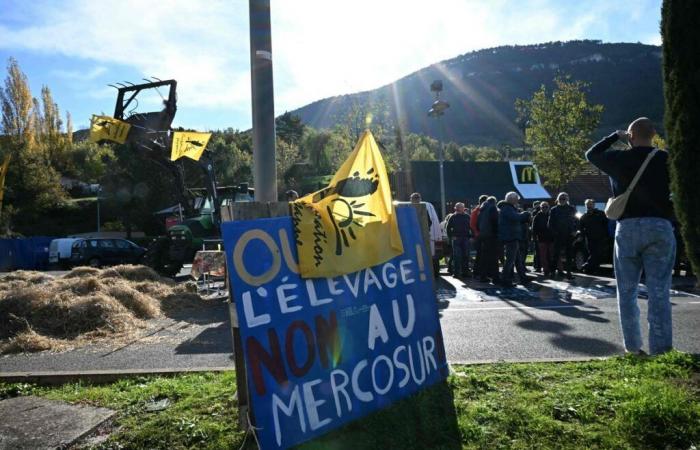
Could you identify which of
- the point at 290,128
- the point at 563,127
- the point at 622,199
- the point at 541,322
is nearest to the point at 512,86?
the point at 290,128

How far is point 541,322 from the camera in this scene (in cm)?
724

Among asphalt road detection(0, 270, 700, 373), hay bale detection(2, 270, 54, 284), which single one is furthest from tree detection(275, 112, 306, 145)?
asphalt road detection(0, 270, 700, 373)

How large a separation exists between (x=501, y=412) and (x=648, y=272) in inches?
73.1

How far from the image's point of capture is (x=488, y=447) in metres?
3.12

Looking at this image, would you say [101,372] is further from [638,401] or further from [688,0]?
[688,0]

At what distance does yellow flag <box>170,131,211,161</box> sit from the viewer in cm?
1470

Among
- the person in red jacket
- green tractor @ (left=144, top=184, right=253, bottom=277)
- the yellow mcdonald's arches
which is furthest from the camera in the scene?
the yellow mcdonald's arches

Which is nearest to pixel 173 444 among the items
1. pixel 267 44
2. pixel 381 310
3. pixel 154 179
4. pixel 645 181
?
pixel 381 310

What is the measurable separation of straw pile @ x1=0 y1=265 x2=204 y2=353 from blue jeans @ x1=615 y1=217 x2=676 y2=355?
6.16 m

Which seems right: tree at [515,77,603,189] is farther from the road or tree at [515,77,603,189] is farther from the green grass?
the green grass

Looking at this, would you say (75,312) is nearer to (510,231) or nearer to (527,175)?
(510,231)

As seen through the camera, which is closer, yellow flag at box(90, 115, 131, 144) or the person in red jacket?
the person in red jacket

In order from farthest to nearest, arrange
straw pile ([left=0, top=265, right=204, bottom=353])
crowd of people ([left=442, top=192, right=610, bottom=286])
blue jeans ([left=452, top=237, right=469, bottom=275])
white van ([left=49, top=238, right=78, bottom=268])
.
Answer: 1. white van ([left=49, top=238, right=78, bottom=268])
2. blue jeans ([left=452, top=237, right=469, bottom=275])
3. crowd of people ([left=442, top=192, right=610, bottom=286])
4. straw pile ([left=0, top=265, right=204, bottom=353])

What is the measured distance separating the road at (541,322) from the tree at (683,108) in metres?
2.22
